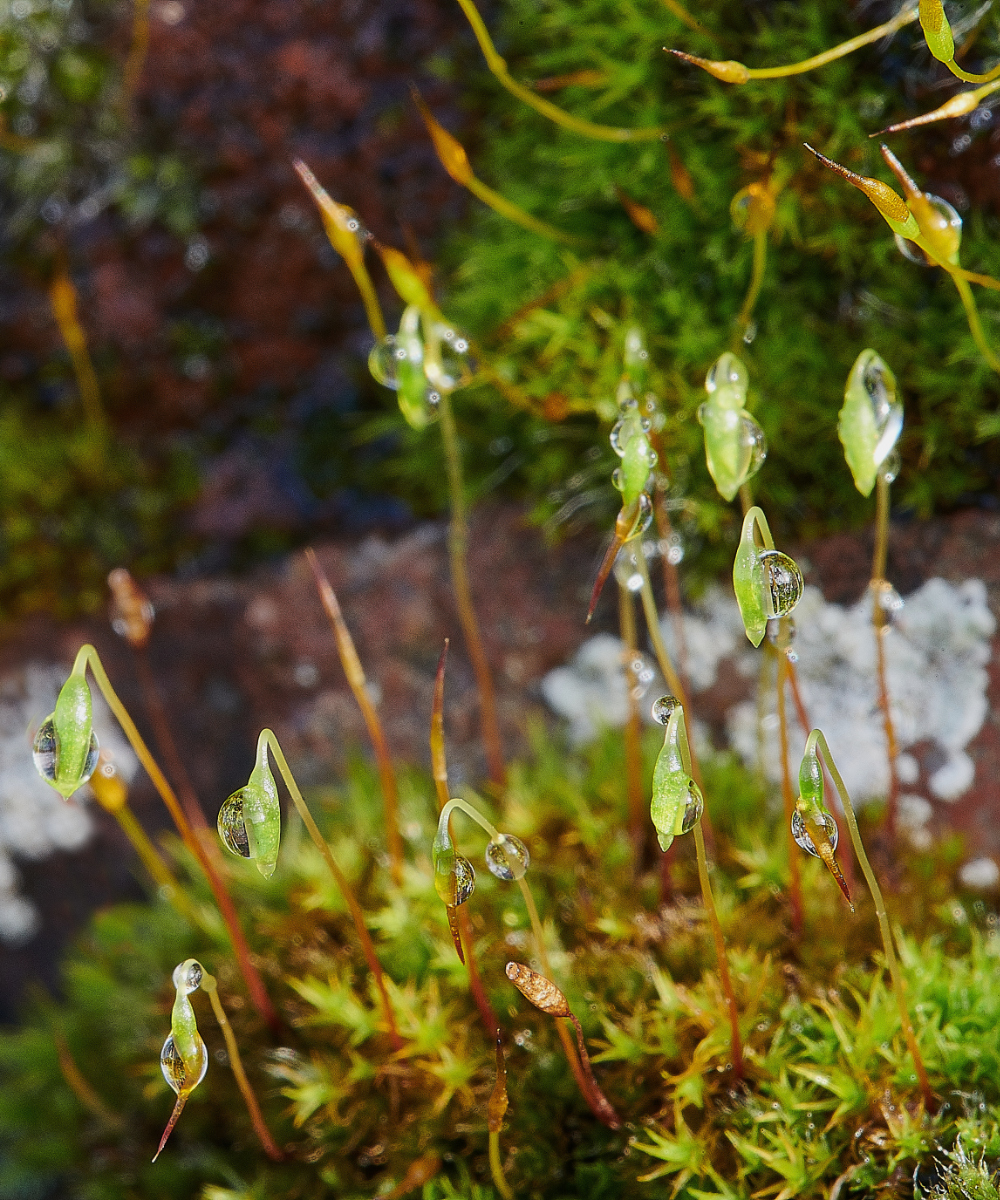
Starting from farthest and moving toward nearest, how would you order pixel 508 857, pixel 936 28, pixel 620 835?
pixel 620 835, pixel 508 857, pixel 936 28

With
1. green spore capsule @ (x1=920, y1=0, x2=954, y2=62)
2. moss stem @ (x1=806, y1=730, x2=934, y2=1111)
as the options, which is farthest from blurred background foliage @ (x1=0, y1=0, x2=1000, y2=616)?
moss stem @ (x1=806, y1=730, x2=934, y2=1111)

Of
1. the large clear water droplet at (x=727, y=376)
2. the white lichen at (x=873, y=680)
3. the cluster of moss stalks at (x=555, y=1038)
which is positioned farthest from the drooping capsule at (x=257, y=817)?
the white lichen at (x=873, y=680)

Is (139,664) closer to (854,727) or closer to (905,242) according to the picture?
(854,727)

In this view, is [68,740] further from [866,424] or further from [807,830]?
[866,424]

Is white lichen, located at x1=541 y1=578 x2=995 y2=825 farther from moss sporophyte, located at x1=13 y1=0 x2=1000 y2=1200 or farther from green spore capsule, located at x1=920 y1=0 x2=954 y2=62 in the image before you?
green spore capsule, located at x1=920 y1=0 x2=954 y2=62

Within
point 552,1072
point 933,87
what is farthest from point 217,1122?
point 933,87

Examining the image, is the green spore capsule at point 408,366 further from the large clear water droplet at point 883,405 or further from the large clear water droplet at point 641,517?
the large clear water droplet at point 883,405

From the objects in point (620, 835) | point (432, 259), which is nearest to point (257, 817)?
point (620, 835)
